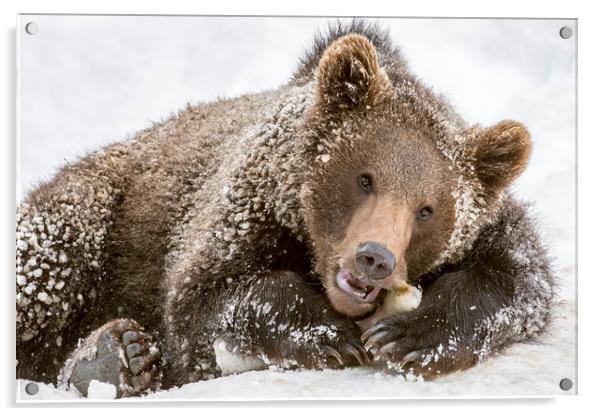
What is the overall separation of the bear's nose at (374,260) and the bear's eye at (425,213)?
54 cm

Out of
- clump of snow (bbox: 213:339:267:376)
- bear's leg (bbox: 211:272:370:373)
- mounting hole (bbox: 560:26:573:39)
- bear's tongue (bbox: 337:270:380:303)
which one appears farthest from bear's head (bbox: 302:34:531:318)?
mounting hole (bbox: 560:26:573:39)

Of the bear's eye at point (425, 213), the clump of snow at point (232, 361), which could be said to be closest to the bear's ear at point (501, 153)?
the bear's eye at point (425, 213)

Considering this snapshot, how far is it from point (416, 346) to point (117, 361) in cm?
168

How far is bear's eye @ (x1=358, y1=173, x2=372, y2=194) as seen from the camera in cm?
573

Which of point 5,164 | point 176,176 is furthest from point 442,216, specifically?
point 5,164

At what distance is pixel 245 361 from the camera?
19.3 feet

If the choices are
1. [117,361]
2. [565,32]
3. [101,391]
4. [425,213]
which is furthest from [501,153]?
[101,391]

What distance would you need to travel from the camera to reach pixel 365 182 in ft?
18.9

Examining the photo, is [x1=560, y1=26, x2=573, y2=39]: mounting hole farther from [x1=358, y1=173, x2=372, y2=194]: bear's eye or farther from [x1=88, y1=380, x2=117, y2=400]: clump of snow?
[x1=88, y1=380, x2=117, y2=400]: clump of snow

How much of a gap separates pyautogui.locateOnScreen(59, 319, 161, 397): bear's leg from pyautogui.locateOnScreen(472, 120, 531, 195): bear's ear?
7.13 feet

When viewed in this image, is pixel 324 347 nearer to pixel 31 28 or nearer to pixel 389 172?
pixel 389 172

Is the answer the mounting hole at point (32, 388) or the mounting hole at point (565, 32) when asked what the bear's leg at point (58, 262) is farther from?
the mounting hole at point (565, 32)

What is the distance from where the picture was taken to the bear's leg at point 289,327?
18.6 feet

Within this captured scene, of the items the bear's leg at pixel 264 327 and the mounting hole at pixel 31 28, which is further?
the mounting hole at pixel 31 28
